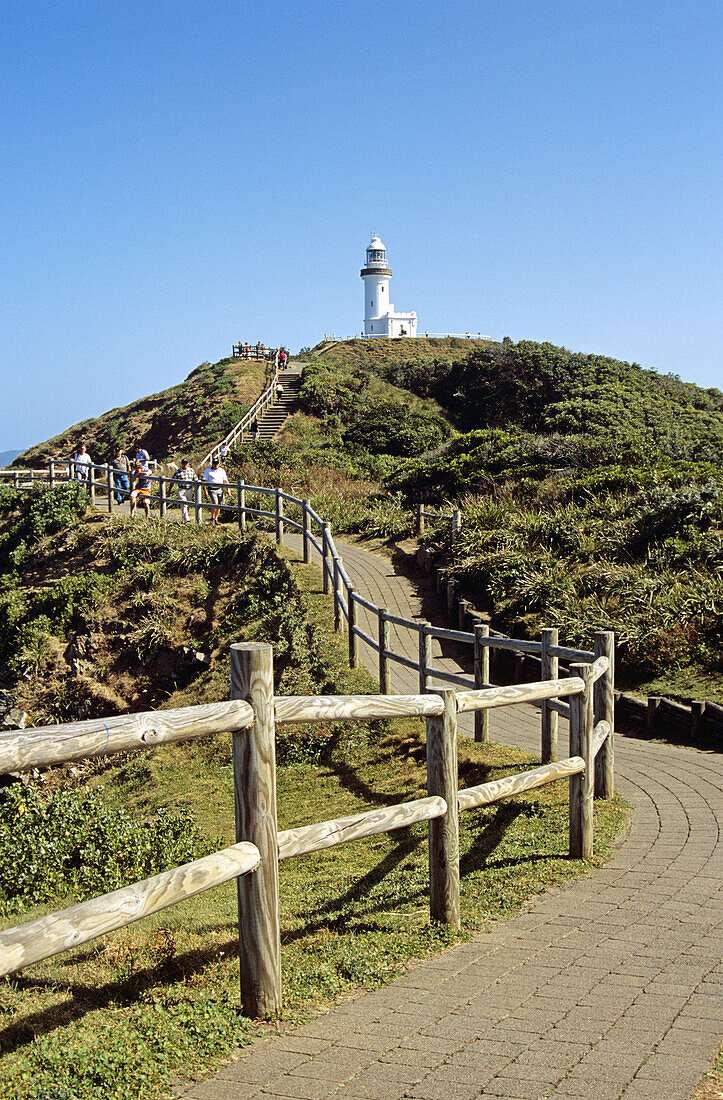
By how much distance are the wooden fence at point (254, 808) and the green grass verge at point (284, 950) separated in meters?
0.28

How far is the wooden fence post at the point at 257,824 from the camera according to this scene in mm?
3713

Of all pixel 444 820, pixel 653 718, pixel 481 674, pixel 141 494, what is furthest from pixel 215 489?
pixel 444 820

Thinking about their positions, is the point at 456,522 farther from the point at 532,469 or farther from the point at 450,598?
the point at 532,469

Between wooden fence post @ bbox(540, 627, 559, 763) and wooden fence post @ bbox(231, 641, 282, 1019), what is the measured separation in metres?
4.75

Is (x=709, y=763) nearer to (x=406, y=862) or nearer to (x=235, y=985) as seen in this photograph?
(x=406, y=862)

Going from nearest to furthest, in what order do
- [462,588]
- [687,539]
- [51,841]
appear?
[51,841] < [687,539] < [462,588]

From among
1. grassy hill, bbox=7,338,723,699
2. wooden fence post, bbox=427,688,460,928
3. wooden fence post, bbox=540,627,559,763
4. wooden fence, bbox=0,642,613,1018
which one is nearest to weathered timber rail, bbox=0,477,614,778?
wooden fence post, bbox=540,627,559,763

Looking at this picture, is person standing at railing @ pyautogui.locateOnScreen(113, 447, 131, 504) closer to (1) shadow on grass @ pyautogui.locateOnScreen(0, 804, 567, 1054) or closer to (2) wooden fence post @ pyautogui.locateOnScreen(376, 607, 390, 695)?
(2) wooden fence post @ pyautogui.locateOnScreen(376, 607, 390, 695)

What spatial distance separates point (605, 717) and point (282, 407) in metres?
37.1

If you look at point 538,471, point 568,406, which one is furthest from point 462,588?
point 568,406

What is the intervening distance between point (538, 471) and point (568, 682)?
16941mm

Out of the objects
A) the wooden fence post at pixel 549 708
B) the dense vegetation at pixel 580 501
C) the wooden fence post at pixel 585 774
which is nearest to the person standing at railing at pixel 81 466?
the dense vegetation at pixel 580 501

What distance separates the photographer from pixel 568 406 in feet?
114

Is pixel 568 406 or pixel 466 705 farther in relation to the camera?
pixel 568 406
